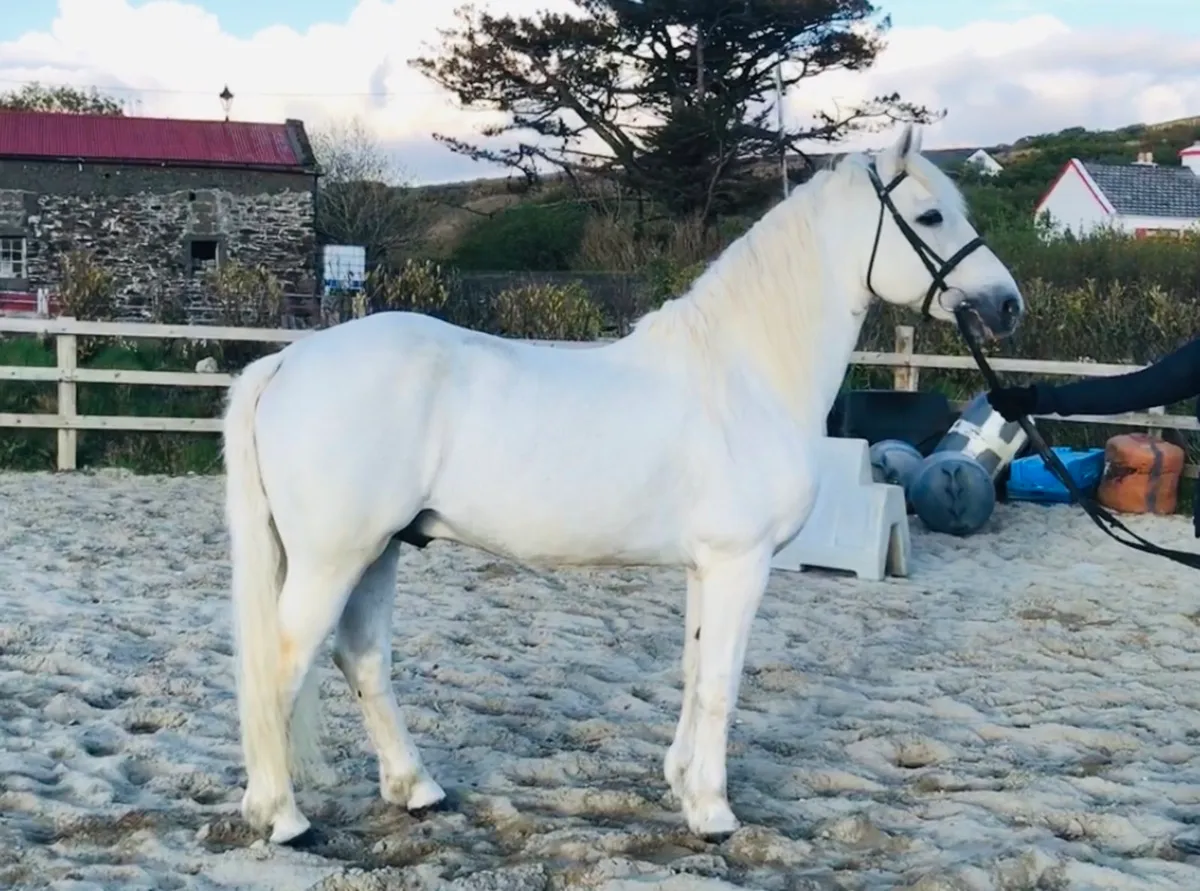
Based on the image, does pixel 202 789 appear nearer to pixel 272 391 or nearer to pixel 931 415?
pixel 272 391

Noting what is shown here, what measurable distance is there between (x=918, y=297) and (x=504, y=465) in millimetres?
1205

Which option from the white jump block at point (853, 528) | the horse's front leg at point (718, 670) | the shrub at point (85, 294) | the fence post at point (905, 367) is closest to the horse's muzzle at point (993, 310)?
the horse's front leg at point (718, 670)

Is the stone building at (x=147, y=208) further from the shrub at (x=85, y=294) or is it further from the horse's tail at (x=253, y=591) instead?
the horse's tail at (x=253, y=591)

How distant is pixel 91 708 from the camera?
3945mm

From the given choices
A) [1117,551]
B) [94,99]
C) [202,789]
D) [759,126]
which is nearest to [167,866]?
[202,789]

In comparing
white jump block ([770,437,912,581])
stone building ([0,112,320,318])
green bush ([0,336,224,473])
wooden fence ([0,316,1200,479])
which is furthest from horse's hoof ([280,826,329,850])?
stone building ([0,112,320,318])

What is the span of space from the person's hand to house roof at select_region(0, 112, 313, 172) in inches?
869

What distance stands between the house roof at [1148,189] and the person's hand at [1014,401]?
32.8 m

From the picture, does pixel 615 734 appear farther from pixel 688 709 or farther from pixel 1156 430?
pixel 1156 430

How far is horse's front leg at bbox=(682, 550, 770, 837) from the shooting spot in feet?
10.0

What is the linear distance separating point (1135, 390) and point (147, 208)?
22.9 metres

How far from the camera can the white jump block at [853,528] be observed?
A: 6645mm

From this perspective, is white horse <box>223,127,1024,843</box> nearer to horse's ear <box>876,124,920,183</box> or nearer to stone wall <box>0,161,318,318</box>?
horse's ear <box>876,124,920,183</box>

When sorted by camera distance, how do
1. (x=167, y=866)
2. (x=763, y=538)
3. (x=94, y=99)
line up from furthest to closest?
1. (x=94, y=99)
2. (x=763, y=538)
3. (x=167, y=866)
